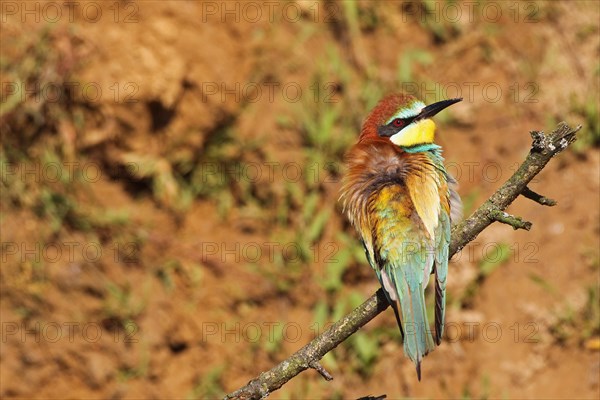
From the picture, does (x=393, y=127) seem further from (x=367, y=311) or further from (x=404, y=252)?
(x=367, y=311)

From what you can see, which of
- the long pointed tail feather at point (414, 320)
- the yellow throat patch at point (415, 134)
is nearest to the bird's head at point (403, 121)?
the yellow throat patch at point (415, 134)

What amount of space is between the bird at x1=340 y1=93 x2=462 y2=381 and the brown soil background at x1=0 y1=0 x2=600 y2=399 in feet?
4.63

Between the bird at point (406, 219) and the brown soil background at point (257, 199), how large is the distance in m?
1.41

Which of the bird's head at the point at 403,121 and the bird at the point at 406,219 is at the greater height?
the bird's head at the point at 403,121

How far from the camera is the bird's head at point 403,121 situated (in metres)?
3.07

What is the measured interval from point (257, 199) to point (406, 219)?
2.12 meters

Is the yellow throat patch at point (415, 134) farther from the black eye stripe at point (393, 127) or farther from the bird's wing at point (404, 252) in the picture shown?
the bird's wing at point (404, 252)

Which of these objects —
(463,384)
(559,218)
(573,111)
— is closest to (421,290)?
(463,384)

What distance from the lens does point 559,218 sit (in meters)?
4.28

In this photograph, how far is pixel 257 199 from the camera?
477cm

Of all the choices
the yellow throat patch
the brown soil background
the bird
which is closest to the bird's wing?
the bird

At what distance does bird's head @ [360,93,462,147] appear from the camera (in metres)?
3.07

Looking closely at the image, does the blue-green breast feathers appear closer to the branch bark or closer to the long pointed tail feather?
the long pointed tail feather

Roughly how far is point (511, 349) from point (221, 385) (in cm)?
151
